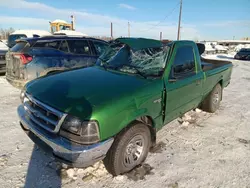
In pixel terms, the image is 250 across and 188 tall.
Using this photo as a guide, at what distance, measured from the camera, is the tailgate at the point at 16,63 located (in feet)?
15.7

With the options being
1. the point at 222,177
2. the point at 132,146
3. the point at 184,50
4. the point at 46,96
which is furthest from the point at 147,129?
the point at 184,50

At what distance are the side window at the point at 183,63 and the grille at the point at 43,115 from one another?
Answer: 1831mm

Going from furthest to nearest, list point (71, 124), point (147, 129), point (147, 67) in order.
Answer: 1. point (147, 67)
2. point (147, 129)
3. point (71, 124)

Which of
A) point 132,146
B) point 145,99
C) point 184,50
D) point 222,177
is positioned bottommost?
point 222,177

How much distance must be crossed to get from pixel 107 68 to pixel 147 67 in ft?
2.39

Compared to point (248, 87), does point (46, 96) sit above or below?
above

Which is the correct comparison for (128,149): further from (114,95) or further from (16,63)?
(16,63)

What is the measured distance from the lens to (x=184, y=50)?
3447 mm

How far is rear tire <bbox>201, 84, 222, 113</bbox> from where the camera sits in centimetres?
462

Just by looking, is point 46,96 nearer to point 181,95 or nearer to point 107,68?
point 107,68

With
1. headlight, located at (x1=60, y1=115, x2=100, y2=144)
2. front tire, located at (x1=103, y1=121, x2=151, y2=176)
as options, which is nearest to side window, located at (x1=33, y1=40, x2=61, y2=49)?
headlight, located at (x1=60, y1=115, x2=100, y2=144)

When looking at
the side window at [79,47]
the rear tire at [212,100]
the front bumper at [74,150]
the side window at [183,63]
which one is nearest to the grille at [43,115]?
the front bumper at [74,150]

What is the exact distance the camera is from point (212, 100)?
15.4 ft

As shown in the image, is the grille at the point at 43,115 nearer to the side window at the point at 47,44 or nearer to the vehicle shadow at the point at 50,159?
the vehicle shadow at the point at 50,159
